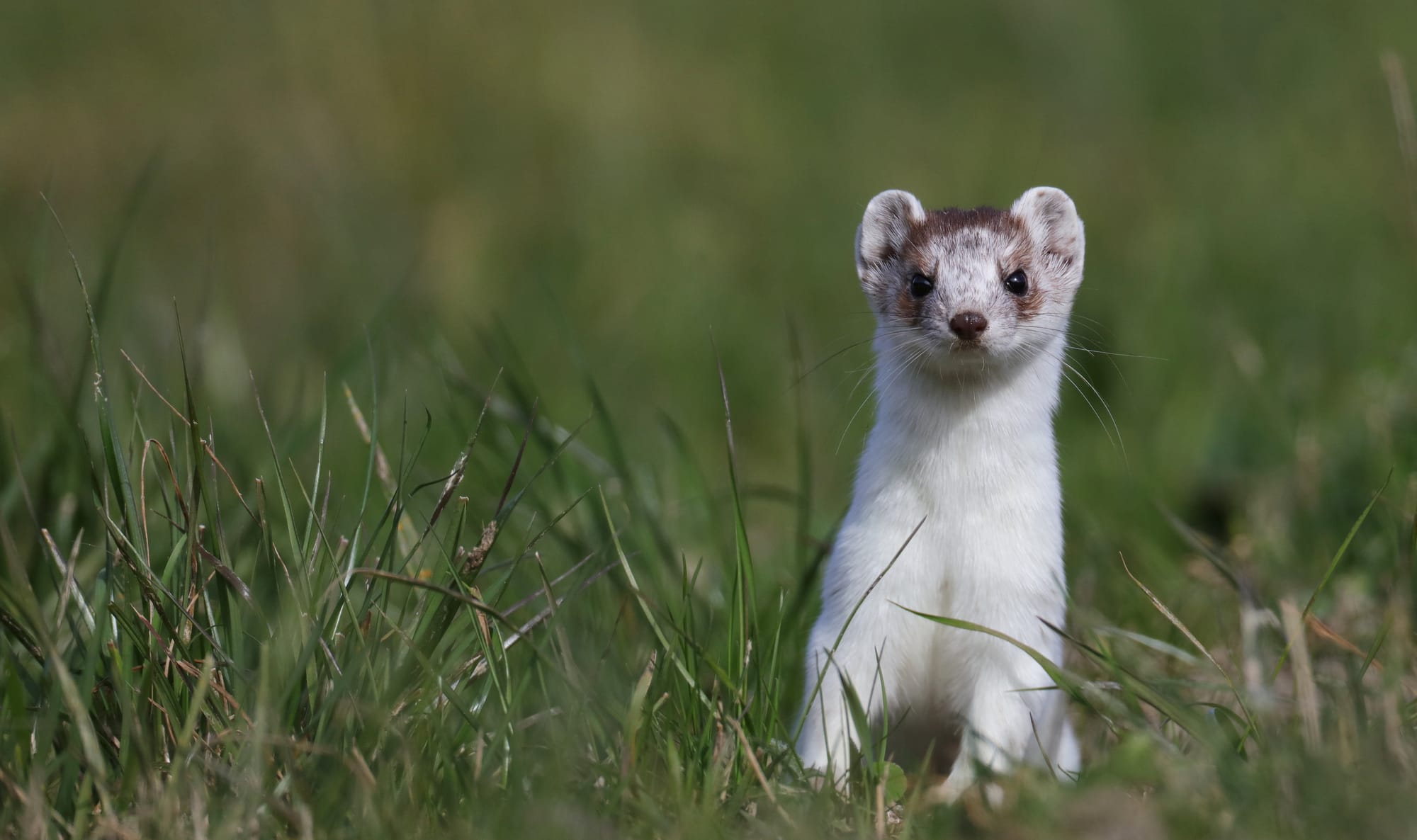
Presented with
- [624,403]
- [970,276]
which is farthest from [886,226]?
[624,403]

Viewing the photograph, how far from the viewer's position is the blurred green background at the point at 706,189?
6.93 metres

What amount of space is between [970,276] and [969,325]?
13.5 inches

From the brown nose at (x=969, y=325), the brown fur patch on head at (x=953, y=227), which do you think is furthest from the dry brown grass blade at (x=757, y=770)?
the brown fur patch on head at (x=953, y=227)

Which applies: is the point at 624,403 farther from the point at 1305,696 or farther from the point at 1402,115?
the point at 1305,696

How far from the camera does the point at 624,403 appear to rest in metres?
7.36

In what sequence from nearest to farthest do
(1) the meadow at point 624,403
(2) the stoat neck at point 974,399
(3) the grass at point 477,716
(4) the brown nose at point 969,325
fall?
(3) the grass at point 477,716
(1) the meadow at point 624,403
(4) the brown nose at point 969,325
(2) the stoat neck at point 974,399

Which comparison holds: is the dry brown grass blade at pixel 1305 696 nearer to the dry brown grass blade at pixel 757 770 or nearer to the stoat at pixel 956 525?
the stoat at pixel 956 525

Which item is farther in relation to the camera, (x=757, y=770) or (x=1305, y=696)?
(x=757, y=770)

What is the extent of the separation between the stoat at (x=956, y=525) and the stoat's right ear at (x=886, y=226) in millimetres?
142

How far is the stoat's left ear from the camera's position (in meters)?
3.89

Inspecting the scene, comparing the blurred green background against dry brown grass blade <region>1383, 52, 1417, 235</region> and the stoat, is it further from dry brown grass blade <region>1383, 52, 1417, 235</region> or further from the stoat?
the stoat

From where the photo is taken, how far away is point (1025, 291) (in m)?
3.76

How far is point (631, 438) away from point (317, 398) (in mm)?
1636

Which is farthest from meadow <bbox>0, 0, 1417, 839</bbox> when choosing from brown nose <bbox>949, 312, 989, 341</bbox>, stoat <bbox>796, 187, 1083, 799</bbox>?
brown nose <bbox>949, 312, 989, 341</bbox>
